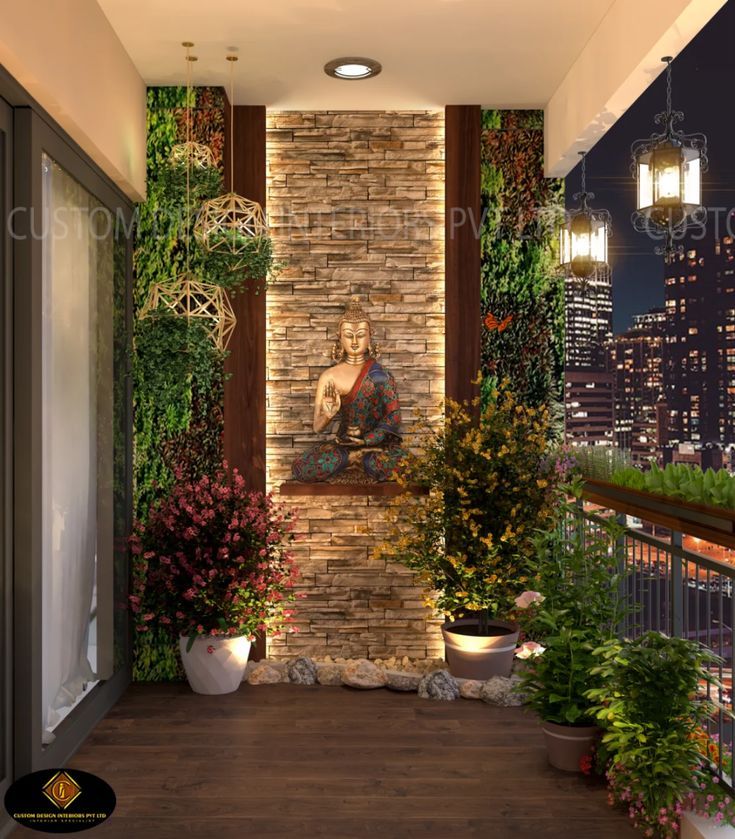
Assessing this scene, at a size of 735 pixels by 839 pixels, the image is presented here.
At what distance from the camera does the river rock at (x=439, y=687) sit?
176 inches

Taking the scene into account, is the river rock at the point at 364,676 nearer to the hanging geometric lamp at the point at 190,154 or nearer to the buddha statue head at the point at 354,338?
the buddha statue head at the point at 354,338

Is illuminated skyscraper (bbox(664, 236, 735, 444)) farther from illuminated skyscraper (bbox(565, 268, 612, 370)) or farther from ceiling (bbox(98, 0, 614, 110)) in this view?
ceiling (bbox(98, 0, 614, 110))

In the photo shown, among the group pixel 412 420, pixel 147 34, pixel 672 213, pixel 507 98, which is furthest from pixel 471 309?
pixel 147 34

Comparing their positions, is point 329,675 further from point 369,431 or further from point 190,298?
point 190,298

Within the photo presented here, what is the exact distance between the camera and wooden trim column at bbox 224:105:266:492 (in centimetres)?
498

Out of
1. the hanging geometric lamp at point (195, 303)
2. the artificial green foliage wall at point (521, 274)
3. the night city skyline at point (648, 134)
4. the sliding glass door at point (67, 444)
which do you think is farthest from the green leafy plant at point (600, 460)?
the sliding glass door at point (67, 444)

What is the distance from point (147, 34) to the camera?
4180mm

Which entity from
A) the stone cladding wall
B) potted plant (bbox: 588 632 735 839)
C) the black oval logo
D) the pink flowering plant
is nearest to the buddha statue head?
the stone cladding wall

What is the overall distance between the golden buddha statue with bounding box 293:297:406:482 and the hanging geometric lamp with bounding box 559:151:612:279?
3.96ft

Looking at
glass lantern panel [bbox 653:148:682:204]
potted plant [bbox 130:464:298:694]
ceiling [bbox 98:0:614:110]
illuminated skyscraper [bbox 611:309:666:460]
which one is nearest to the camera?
glass lantern panel [bbox 653:148:682:204]

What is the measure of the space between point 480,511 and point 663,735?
179cm

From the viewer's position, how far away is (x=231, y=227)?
Result: 14.7 ft

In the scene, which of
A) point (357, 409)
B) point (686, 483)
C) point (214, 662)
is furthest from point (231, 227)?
point (686, 483)

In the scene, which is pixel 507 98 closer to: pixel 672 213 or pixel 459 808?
pixel 672 213
